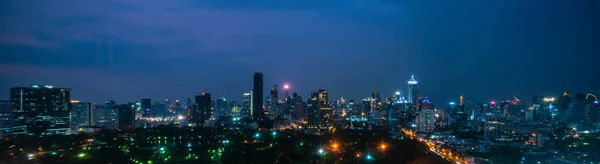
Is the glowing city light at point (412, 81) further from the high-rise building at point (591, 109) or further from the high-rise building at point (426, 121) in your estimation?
the high-rise building at point (591, 109)

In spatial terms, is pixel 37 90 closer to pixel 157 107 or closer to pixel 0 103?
pixel 0 103

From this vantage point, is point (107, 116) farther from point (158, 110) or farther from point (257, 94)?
point (158, 110)

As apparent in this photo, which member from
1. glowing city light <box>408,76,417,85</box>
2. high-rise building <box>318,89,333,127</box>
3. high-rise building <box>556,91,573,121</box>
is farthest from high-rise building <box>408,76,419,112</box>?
high-rise building <box>556,91,573,121</box>

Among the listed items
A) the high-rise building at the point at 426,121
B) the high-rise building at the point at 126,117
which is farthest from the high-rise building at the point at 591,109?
the high-rise building at the point at 126,117

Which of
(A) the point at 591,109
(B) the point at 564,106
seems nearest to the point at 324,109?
(B) the point at 564,106

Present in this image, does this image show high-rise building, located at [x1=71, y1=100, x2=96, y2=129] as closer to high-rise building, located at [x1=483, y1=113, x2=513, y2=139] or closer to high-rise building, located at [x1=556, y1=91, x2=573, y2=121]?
high-rise building, located at [x1=483, y1=113, x2=513, y2=139]
